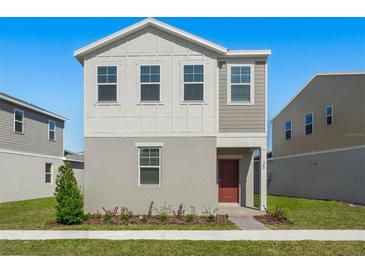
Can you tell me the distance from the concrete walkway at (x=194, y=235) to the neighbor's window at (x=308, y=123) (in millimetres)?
13119

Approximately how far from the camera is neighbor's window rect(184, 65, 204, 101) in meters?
12.4

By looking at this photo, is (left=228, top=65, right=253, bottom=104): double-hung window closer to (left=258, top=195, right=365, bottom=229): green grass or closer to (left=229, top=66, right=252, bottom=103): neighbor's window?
(left=229, top=66, right=252, bottom=103): neighbor's window

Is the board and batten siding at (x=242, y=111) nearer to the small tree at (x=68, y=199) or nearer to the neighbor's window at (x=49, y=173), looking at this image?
the small tree at (x=68, y=199)

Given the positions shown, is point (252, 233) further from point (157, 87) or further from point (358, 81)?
point (358, 81)

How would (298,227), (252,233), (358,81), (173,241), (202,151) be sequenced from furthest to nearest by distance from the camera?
(358,81) < (202,151) < (298,227) < (252,233) < (173,241)

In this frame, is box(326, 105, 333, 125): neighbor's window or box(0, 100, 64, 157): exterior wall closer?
box(0, 100, 64, 157): exterior wall

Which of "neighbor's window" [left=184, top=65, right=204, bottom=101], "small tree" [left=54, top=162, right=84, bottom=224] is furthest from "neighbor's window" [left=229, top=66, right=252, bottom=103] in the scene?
"small tree" [left=54, top=162, right=84, bottom=224]

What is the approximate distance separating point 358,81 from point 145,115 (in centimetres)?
1202

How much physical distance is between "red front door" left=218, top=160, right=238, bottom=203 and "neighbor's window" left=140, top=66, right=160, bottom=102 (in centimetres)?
490

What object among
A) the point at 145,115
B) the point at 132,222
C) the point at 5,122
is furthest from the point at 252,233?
the point at 5,122

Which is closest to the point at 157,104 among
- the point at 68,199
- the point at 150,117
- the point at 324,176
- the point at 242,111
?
the point at 150,117

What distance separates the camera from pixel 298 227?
10.2m

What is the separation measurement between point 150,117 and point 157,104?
1.84 feet

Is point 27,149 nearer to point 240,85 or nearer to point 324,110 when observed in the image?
point 240,85
